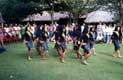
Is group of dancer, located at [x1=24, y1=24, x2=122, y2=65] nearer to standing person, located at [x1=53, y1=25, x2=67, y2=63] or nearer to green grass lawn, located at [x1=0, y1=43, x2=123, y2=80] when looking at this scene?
standing person, located at [x1=53, y1=25, x2=67, y2=63]

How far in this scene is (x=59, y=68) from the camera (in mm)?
17578

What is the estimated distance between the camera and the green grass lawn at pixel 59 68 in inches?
609

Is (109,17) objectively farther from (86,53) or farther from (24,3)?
(86,53)

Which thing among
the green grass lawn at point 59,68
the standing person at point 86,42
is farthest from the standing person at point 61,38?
the standing person at point 86,42

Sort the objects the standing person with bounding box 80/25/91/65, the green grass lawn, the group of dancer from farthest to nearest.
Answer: the group of dancer, the standing person with bounding box 80/25/91/65, the green grass lawn

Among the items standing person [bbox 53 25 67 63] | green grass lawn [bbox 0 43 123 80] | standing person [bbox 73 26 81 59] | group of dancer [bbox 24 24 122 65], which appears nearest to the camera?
green grass lawn [bbox 0 43 123 80]

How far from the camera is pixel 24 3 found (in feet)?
150

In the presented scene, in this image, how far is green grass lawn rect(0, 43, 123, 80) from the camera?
15.5 metres

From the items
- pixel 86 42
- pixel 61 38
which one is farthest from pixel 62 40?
pixel 86 42

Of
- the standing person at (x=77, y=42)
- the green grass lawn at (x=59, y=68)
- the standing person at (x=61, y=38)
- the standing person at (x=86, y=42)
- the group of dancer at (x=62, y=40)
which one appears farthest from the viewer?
the standing person at (x=77, y=42)

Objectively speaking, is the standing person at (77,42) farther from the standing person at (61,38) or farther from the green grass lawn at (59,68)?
the standing person at (61,38)

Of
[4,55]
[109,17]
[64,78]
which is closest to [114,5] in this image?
[109,17]

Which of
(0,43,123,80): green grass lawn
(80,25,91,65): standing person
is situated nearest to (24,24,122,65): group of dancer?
(80,25,91,65): standing person

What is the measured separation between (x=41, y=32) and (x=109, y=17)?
30970mm
